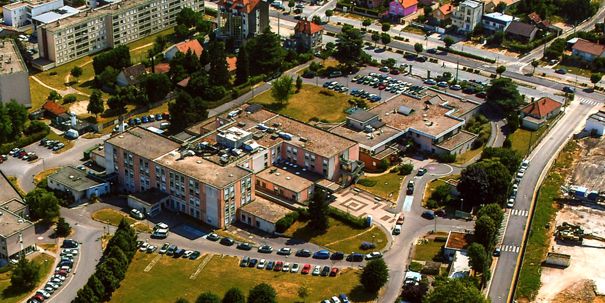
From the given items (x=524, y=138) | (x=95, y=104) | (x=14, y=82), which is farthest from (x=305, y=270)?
(x=14, y=82)

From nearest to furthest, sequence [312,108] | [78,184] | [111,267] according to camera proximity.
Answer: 1. [111,267]
2. [78,184]
3. [312,108]

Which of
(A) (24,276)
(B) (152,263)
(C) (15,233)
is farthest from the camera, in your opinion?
(B) (152,263)

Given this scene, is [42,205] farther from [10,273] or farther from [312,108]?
[312,108]

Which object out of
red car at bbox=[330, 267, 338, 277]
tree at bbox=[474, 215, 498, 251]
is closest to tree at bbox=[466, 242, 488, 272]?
tree at bbox=[474, 215, 498, 251]

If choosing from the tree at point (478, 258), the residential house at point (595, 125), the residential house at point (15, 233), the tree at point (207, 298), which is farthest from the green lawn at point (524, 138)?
the residential house at point (15, 233)

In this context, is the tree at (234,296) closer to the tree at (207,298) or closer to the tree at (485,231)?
the tree at (207,298)

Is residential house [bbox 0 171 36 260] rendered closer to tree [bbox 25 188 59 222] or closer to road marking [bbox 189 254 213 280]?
tree [bbox 25 188 59 222]

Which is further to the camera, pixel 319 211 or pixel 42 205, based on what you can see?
pixel 42 205
